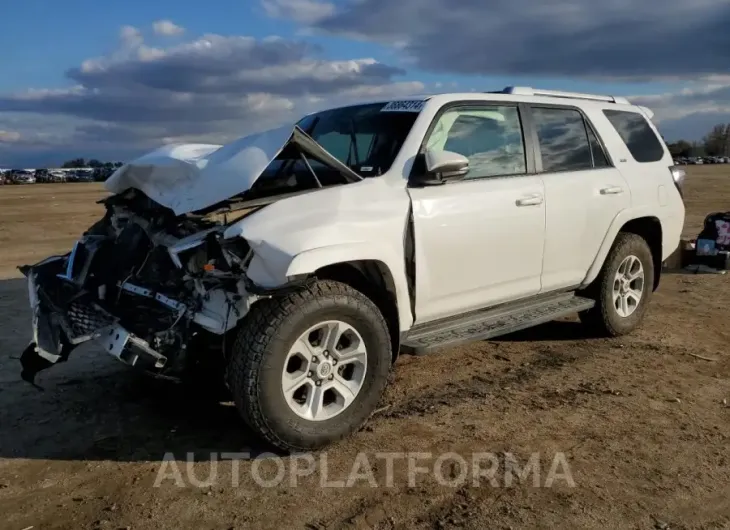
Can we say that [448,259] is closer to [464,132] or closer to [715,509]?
[464,132]

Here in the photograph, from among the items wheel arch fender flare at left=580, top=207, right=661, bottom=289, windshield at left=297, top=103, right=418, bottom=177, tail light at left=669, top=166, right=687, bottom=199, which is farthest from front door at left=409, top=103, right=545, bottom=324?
tail light at left=669, top=166, right=687, bottom=199

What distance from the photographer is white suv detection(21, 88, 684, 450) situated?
3.65m

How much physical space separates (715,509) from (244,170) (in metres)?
2.99

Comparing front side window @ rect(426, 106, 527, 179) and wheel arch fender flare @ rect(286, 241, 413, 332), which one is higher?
front side window @ rect(426, 106, 527, 179)

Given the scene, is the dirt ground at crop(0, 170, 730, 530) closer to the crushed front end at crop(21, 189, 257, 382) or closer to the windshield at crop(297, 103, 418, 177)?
the crushed front end at crop(21, 189, 257, 382)

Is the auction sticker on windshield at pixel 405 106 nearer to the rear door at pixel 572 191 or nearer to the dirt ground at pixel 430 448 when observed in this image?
the rear door at pixel 572 191

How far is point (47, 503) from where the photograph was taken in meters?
3.34

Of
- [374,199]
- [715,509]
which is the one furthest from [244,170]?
[715,509]

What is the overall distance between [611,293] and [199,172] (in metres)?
3.76

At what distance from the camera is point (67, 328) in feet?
12.8

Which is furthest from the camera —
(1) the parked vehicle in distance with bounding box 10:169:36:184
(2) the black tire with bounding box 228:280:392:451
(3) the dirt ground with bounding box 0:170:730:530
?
(1) the parked vehicle in distance with bounding box 10:169:36:184

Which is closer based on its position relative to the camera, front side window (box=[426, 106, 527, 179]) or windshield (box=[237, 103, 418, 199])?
windshield (box=[237, 103, 418, 199])

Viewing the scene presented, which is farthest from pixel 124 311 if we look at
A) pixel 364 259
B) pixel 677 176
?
pixel 677 176

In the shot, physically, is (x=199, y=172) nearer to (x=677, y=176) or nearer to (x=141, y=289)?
(x=141, y=289)
